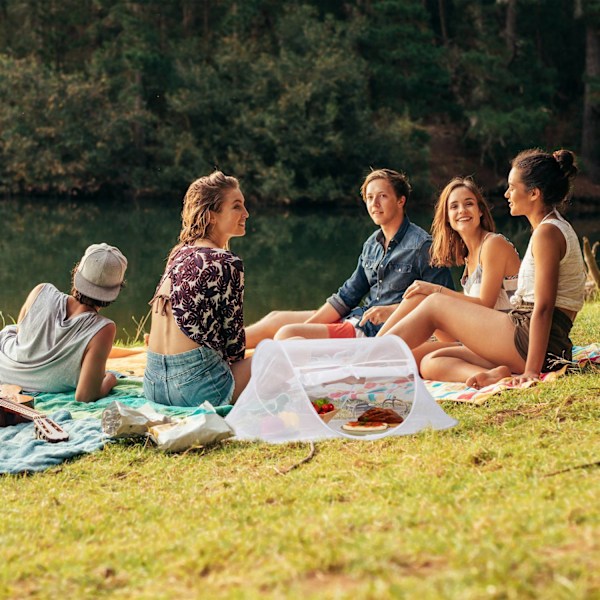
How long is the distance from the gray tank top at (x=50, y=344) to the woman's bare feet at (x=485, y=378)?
1.94 metres

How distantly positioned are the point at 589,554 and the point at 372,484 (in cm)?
109

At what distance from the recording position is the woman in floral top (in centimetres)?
480

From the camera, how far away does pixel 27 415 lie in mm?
4609

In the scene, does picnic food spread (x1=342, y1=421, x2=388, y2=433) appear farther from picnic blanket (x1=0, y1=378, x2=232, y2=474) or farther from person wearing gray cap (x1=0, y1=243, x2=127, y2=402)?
person wearing gray cap (x1=0, y1=243, x2=127, y2=402)

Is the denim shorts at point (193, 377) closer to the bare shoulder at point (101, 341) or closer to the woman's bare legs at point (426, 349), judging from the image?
the bare shoulder at point (101, 341)

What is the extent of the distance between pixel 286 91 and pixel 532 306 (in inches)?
867

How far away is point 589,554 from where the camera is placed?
2.24 meters

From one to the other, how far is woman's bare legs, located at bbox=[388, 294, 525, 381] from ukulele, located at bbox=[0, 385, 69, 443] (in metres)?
1.78

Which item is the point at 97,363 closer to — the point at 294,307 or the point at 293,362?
the point at 293,362

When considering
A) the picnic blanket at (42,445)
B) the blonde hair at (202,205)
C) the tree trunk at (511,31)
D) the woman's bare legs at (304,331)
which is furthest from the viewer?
the tree trunk at (511,31)

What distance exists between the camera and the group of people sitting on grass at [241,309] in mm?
4793

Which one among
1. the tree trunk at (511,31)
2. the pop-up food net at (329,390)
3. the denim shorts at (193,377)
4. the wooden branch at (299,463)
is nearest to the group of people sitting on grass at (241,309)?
the denim shorts at (193,377)

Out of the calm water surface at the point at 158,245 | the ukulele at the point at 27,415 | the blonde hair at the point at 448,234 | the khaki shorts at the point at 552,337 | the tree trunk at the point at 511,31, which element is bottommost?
the calm water surface at the point at 158,245

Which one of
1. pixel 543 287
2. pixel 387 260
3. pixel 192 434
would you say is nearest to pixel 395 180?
pixel 387 260
